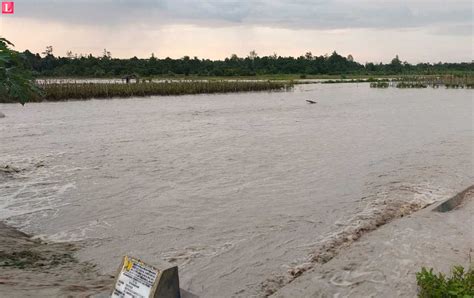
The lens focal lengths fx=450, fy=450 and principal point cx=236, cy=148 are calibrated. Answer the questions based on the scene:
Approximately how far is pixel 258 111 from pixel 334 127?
10.4 metres

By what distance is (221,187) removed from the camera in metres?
11.0

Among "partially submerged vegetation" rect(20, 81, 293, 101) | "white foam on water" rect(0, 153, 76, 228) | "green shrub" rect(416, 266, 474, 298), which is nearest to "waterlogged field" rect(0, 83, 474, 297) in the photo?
"white foam on water" rect(0, 153, 76, 228)

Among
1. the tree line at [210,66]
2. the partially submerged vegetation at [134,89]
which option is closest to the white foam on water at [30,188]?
the partially submerged vegetation at [134,89]

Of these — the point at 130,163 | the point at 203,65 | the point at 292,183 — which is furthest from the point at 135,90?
the point at 203,65

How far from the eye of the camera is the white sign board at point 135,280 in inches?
151

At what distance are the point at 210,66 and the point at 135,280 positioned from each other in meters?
103

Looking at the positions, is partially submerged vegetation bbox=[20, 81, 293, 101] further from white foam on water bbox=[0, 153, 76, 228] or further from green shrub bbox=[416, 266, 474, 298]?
green shrub bbox=[416, 266, 474, 298]

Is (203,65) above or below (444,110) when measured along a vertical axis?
above

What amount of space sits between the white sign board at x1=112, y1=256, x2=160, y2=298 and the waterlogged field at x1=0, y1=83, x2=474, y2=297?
0.32 metres

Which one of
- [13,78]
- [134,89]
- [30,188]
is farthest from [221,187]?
[134,89]

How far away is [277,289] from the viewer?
5.59 metres

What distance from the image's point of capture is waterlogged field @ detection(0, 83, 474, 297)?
6.95 m

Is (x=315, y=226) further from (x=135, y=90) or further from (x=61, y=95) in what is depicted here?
(x=135, y=90)

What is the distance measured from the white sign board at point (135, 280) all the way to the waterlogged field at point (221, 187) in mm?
321
